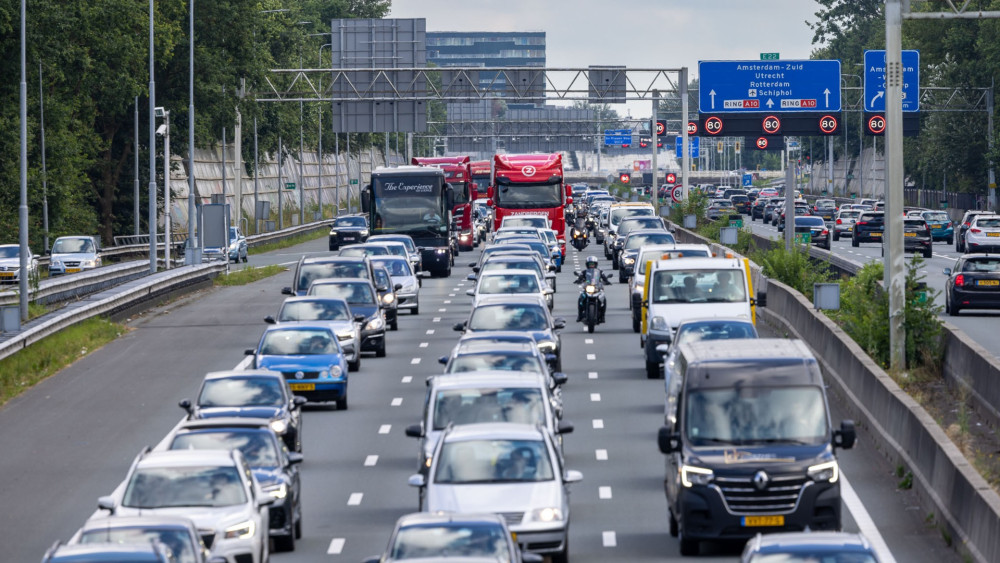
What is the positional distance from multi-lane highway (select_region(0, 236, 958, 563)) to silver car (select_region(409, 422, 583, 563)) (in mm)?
1009

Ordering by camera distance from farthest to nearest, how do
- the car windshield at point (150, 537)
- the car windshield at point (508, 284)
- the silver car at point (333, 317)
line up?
the car windshield at point (508, 284) → the silver car at point (333, 317) → the car windshield at point (150, 537)

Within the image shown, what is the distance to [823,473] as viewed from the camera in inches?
638

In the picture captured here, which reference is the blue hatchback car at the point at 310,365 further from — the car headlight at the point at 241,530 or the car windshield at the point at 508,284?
the car headlight at the point at 241,530

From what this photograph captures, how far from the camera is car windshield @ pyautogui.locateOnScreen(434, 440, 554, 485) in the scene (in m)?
16.2

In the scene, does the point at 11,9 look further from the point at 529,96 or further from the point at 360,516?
the point at 360,516

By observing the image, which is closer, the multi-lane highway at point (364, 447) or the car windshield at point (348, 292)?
the multi-lane highway at point (364, 447)

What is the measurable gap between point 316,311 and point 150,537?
61.5 ft

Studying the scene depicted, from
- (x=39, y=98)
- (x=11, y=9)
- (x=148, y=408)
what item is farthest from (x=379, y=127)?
(x=148, y=408)

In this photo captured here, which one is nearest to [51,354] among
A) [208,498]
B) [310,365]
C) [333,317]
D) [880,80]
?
[333,317]

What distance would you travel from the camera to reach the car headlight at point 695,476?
16.1 m

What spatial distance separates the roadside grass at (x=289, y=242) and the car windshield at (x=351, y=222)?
201 inches

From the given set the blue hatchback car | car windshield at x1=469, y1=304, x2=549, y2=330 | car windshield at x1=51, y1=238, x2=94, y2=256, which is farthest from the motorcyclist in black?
car windshield at x1=51, y1=238, x2=94, y2=256

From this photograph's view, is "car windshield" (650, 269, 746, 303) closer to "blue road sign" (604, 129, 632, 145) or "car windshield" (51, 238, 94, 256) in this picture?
"car windshield" (51, 238, 94, 256)

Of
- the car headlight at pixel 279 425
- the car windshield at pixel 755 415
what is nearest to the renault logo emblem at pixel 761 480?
the car windshield at pixel 755 415
